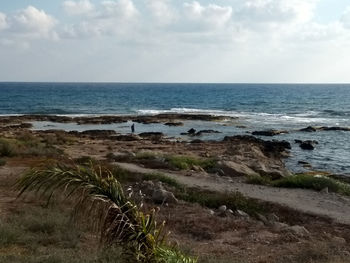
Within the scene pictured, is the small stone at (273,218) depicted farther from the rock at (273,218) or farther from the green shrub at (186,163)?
the green shrub at (186,163)

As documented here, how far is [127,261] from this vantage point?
17.5 ft

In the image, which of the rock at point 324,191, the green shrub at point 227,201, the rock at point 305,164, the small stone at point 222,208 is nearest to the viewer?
the small stone at point 222,208

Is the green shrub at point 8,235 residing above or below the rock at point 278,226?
above

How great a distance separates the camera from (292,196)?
56.3ft

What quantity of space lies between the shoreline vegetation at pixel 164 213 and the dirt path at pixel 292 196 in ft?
0.12

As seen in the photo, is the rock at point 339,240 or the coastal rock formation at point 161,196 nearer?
the rock at point 339,240

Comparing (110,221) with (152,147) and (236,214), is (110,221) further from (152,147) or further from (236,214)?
(152,147)

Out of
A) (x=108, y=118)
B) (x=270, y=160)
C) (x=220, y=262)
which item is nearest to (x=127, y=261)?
(x=220, y=262)

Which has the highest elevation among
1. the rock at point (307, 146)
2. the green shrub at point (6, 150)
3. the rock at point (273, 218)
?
the rock at point (273, 218)

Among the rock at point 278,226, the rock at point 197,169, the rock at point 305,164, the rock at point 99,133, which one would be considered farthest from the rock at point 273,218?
the rock at point 99,133

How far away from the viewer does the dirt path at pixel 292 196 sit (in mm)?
14977

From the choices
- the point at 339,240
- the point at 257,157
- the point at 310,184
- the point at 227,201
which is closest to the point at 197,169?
the point at 310,184

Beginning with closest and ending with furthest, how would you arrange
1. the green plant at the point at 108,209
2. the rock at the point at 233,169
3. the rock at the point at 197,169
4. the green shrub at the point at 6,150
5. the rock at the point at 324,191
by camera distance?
the green plant at the point at 108,209 → the rock at the point at 324,191 → the rock at the point at 233,169 → the rock at the point at 197,169 → the green shrub at the point at 6,150

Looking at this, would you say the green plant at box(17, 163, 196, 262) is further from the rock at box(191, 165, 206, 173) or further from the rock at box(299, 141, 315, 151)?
the rock at box(299, 141, 315, 151)
